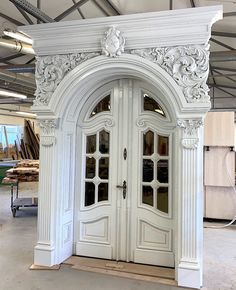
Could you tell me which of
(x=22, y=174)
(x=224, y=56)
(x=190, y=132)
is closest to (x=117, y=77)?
(x=190, y=132)

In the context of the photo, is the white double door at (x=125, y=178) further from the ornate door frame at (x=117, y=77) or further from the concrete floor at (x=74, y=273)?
the concrete floor at (x=74, y=273)

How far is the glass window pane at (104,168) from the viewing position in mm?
4129

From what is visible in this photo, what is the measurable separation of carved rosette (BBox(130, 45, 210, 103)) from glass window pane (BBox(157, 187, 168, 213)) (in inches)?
48.4

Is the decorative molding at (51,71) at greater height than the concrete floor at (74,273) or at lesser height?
greater

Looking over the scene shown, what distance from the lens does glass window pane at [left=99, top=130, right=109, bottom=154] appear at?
4141 mm

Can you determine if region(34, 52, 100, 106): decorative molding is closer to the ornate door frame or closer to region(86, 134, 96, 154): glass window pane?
the ornate door frame

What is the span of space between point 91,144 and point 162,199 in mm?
1240

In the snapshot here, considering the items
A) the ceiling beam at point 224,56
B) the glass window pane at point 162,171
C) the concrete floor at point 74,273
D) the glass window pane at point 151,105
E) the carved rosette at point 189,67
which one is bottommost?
the concrete floor at point 74,273

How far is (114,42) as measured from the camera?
3500mm

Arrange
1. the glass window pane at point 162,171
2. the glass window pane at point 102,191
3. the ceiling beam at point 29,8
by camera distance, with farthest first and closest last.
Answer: the glass window pane at point 102,191 < the glass window pane at point 162,171 < the ceiling beam at point 29,8

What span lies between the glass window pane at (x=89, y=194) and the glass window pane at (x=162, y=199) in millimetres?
919

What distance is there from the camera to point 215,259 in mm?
4195

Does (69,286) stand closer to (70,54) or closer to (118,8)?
(70,54)

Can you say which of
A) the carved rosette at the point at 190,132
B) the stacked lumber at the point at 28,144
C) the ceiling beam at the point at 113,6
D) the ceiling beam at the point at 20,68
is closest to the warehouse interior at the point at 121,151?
the carved rosette at the point at 190,132
